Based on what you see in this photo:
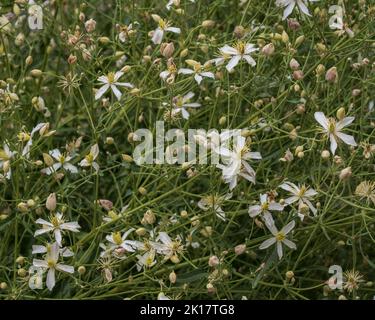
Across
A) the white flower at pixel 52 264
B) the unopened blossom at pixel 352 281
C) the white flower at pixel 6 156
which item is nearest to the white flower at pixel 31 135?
the white flower at pixel 6 156

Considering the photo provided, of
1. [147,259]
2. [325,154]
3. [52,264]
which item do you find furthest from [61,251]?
[325,154]

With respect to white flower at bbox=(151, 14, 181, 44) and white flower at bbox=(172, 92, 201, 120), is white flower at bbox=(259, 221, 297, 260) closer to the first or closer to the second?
white flower at bbox=(172, 92, 201, 120)

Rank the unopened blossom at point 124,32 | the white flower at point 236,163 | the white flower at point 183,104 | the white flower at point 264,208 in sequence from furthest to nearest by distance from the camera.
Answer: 1. the unopened blossom at point 124,32
2. the white flower at point 183,104
3. the white flower at point 264,208
4. the white flower at point 236,163

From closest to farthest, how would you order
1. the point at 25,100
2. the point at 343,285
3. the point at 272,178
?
the point at 343,285 → the point at 272,178 → the point at 25,100

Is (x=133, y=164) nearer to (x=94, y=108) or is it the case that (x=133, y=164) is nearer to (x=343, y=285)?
(x=94, y=108)

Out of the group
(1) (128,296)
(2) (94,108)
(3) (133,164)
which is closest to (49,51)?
(2) (94,108)

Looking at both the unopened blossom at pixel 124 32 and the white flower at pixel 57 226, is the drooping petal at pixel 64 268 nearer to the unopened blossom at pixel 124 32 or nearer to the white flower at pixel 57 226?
the white flower at pixel 57 226

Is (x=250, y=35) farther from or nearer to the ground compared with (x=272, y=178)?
farther from the ground
